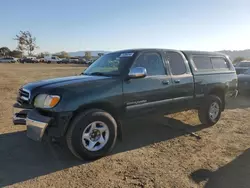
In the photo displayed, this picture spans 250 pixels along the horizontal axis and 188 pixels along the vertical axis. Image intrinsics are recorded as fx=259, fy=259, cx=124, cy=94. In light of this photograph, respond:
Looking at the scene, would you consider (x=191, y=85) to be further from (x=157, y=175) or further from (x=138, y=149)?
(x=157, y=175)

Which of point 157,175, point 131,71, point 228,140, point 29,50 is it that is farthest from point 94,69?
point 29,50

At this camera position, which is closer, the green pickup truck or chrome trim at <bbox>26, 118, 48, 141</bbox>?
chrome trim at <bbox>26, 118, 48, 141</bbox>

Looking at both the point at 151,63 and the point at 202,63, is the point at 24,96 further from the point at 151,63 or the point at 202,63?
the point at 202,63

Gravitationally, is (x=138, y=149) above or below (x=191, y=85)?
below

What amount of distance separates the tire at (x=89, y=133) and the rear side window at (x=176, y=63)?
6.36 ft

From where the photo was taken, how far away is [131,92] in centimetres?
468

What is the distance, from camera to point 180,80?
5590 millimetres

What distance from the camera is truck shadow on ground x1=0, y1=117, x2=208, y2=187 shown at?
386cm

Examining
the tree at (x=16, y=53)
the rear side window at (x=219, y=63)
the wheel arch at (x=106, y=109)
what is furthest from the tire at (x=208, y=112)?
the tree at (x=16, y=53)

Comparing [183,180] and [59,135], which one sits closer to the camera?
[183,180]

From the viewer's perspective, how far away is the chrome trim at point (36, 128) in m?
3.87

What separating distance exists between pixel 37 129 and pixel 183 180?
7.42 ft

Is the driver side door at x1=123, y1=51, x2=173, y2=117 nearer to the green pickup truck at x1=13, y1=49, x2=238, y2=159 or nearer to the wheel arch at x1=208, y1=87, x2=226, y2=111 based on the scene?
the green pickup truck at x1=13, y1=49, x2=238, y2=159

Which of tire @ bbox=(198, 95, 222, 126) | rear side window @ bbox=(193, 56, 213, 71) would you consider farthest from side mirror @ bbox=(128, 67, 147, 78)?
tire @ bbox=(198, 95, 222, 126)
